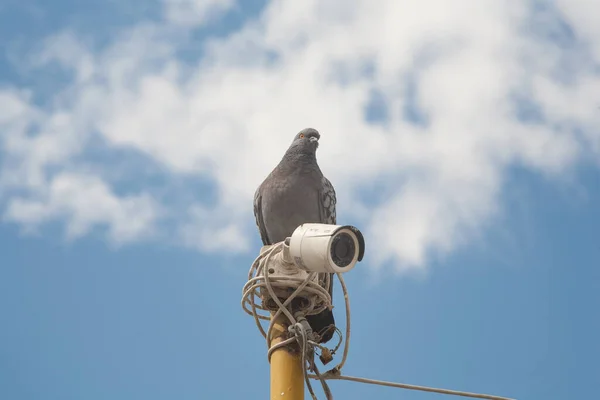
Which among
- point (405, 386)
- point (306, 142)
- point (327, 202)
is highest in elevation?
point (306, 142)

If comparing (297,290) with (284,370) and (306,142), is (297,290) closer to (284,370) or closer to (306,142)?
(284,370)

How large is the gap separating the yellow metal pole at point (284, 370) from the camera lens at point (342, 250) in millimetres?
681

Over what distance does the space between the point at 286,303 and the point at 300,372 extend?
482 millimetres

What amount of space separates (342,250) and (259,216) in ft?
17.3

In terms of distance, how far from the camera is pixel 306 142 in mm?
9859

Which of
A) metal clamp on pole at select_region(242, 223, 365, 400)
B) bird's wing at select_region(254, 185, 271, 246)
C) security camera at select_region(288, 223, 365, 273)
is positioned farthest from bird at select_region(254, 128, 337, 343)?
security camera at select_region(288, 223, 365, 273)

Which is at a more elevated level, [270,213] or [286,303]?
[270,213]

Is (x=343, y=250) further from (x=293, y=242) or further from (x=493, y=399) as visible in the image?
(x=493, y=399)

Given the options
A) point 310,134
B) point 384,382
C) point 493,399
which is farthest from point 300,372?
point 310,134

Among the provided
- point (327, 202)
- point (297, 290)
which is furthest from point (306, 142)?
point (297, 290)

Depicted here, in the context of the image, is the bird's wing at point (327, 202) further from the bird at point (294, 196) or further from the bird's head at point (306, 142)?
the bird's head at point (306, 142)

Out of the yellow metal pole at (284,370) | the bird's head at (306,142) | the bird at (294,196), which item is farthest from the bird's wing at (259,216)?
the yellow metal pole at (284,370)

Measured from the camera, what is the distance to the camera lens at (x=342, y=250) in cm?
454

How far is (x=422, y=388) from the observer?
4.96 m
